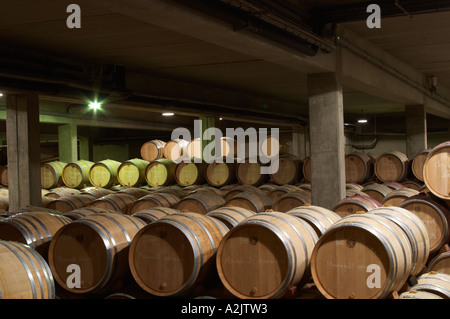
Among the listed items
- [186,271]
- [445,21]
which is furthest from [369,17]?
[186,271]

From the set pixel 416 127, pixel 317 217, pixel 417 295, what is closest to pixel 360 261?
pixel 417 295

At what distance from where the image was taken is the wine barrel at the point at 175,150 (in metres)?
11.7

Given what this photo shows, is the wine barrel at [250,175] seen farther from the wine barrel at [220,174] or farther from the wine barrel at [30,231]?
the wine barrel at [30,231]

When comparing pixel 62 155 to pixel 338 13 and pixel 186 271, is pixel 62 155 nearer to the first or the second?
pixel 338 13

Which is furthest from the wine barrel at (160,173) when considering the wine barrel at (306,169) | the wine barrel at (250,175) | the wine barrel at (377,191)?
the wine barrel at (377,191)

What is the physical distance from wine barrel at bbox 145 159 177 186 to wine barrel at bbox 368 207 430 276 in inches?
252

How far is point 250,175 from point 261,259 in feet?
20.3

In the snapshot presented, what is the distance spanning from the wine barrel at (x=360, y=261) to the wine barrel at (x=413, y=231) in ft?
1.43

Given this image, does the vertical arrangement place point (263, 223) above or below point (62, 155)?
below

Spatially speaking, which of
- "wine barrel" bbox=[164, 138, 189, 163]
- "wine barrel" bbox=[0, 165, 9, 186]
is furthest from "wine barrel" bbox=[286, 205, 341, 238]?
"wine barrel" bbox=[0, 165, 9, 186]

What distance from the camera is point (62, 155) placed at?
14.8m

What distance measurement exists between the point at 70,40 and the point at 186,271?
500cm

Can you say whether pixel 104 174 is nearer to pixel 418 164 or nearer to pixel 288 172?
pixel 288 172
